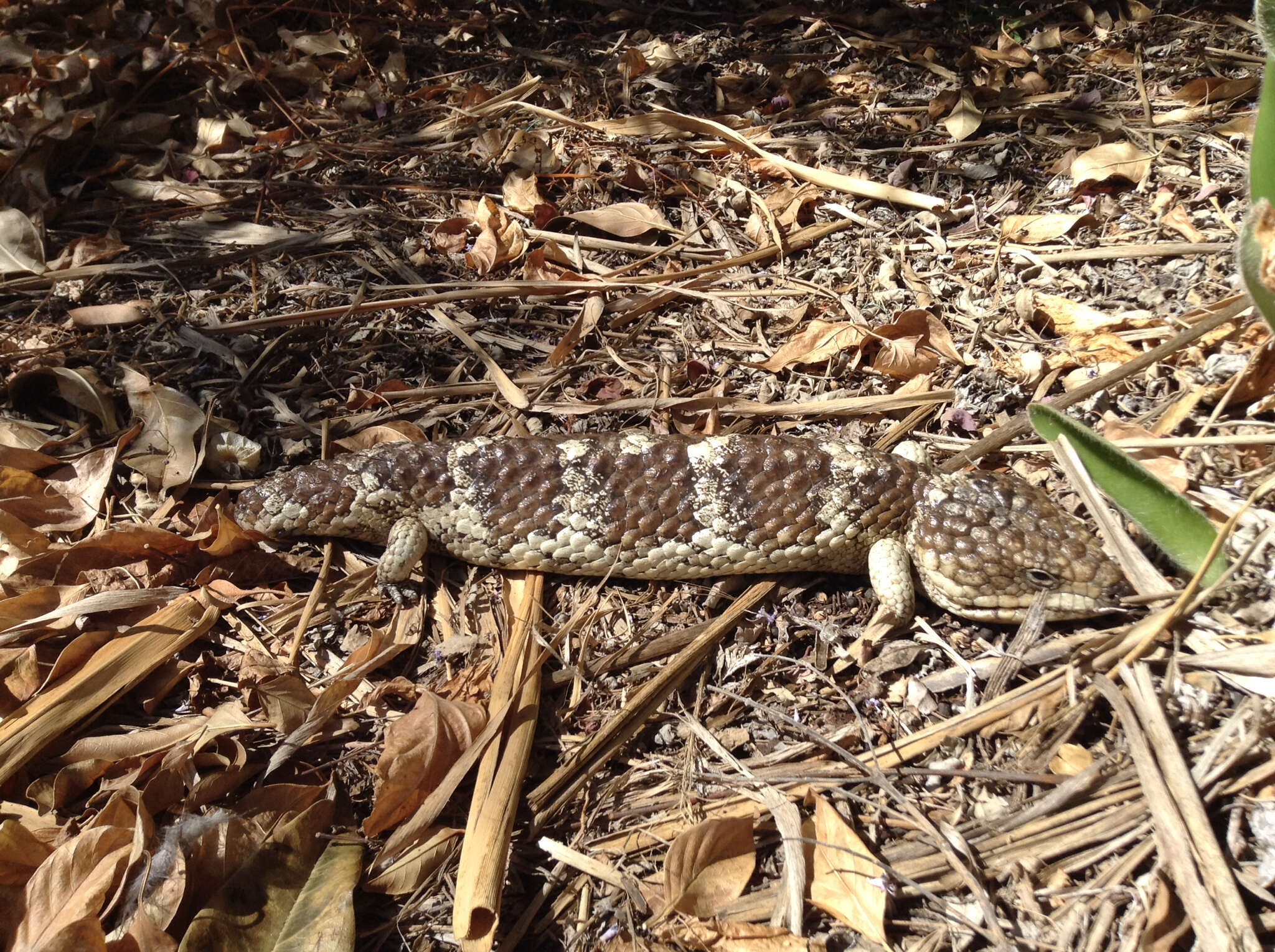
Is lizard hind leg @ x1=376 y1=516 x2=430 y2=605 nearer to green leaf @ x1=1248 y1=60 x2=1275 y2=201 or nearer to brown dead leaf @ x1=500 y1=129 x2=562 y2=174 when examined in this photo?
brown dead leaf @ x1=500 y1=129 x2=562 y2=174

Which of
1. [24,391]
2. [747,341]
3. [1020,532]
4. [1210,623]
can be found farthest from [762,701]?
[24,391]

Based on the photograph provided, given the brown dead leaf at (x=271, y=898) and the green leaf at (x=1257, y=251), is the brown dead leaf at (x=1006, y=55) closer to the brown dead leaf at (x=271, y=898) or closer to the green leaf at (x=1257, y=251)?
the green leaf at (x=1257, y=251)

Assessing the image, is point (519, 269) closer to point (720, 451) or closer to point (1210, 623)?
point (720, 451)

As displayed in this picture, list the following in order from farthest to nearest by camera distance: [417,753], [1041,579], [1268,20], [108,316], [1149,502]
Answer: [108,316] → [1041,579] → [417,753] → [1149,502] → [1268,20]

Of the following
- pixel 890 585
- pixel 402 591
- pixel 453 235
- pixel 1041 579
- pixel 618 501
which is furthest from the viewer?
pixel 453 235

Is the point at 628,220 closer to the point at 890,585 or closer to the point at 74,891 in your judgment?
Answer: the point at 890,585

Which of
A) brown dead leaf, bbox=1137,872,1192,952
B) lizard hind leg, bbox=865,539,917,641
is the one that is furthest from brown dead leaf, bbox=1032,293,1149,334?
brown dead leaf, bbox=1137,872,1192,952

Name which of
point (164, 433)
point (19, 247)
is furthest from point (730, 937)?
point (19, 247)
